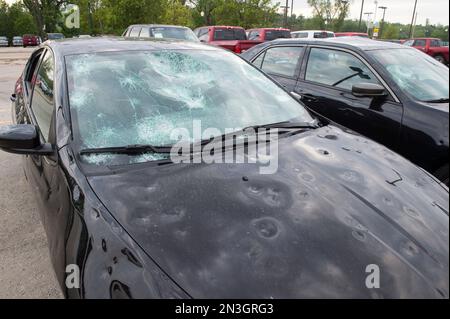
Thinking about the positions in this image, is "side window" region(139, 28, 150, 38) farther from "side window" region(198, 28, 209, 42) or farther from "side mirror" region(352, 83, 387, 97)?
"side mirror" region(352, 83, 387, 97)

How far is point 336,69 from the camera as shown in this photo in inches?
166

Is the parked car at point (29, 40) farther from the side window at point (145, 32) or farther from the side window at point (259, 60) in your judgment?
the side window at point (259, 60)

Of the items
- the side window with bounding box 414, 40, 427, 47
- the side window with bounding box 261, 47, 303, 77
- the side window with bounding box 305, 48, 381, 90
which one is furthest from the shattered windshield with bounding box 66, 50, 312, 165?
the side window with bounding box 414, 40, 427, 47

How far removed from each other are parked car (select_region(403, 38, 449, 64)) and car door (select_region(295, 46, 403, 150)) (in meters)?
16.7

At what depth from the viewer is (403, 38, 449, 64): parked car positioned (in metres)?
19.0

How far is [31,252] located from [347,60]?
133 inches

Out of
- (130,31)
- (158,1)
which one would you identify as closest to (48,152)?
(130,31)

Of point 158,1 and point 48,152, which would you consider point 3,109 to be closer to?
point 48,152

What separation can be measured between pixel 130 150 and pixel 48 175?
1.75ft

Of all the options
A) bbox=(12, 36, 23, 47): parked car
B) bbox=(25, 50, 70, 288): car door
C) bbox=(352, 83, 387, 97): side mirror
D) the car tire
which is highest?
bbox=(352, 83, 387, 97): side mirror

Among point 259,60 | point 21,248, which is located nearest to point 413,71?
point 259,60

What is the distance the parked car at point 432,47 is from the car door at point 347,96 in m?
16.7

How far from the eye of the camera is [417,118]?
3193 mm

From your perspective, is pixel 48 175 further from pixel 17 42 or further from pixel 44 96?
pixel 17 42
